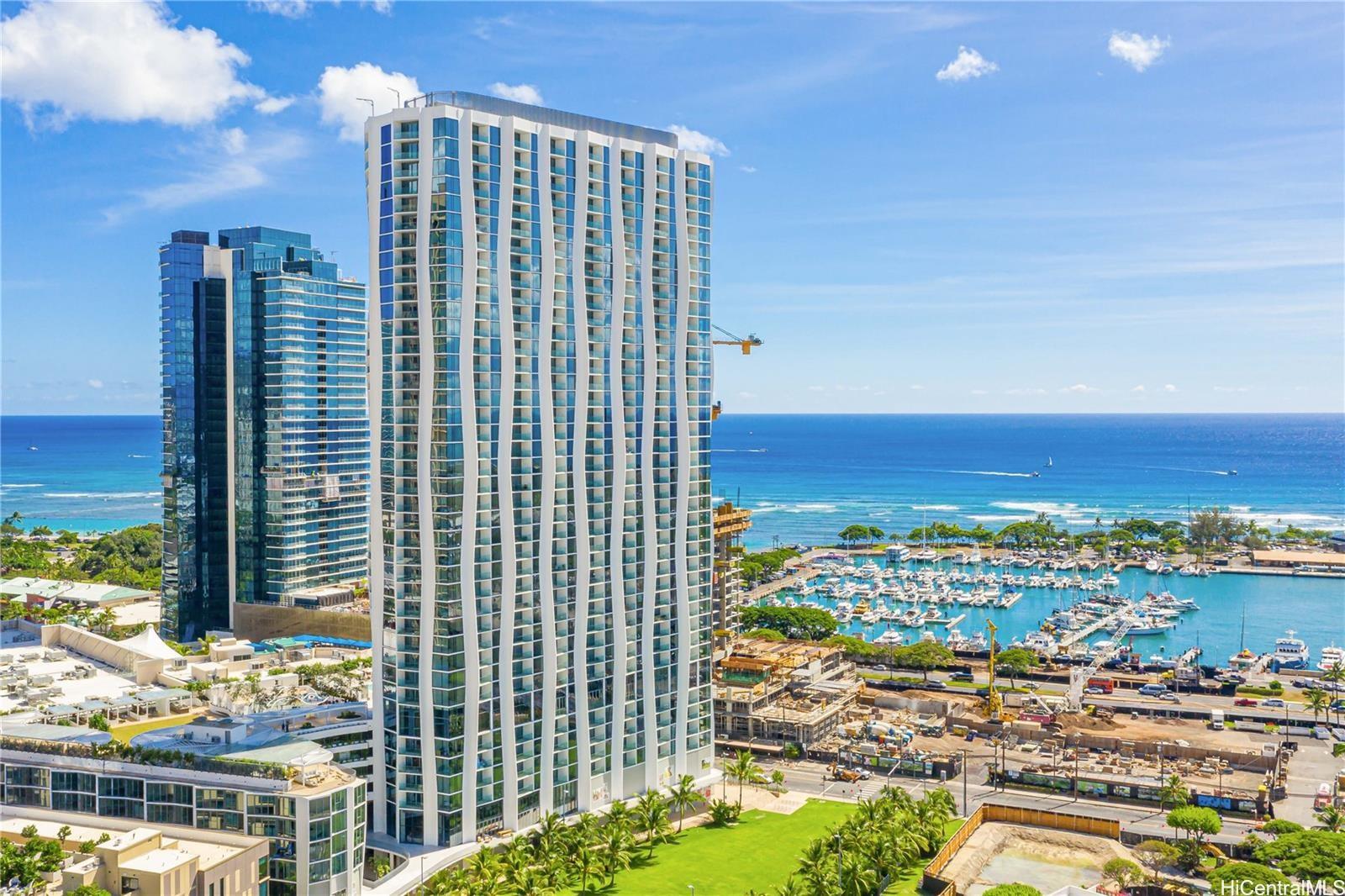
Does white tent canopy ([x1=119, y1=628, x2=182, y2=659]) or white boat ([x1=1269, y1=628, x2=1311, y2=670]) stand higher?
white tent canopy ([x1=119, y1=628, x2=182, y2=659])

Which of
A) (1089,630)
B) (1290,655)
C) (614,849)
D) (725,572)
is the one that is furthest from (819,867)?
(1089,630)

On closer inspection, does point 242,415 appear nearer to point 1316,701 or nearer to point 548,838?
point 548,838

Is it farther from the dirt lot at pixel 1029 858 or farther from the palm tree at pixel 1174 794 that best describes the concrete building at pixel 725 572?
the dirt lot at pixel 1029 858

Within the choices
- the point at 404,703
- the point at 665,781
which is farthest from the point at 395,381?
the point at 665,781

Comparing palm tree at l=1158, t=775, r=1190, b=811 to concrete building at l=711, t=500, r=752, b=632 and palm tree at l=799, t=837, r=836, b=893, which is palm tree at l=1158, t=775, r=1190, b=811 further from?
concrete building at l=711, t=500, r=752, b=632

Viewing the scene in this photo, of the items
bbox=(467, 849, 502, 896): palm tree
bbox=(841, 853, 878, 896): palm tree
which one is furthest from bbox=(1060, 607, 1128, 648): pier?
bbox=(467, 849, 502, 896): palm tree

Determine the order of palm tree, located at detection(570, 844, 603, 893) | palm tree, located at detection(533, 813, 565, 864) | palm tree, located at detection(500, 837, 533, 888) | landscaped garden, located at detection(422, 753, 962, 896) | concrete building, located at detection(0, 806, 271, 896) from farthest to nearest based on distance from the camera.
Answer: palm tree, located at detection(533, 813, 565, 864) → palm tree, located at detection(570, 844, 603, 893) → landscaped garden, located at detection(422, 753, 962, 896) → palm tree, located at detection(500, 837, 533, 888) → concrete building, located at detection(0, 806, 271, 896)

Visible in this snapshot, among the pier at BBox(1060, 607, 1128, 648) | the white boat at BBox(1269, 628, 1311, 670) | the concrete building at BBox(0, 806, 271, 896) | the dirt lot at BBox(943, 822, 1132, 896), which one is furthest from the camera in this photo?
the pier at BBox(1060, 607, 1128, 648)

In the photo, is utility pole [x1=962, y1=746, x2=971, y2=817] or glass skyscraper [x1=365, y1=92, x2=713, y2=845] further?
utility pole [x1=962, y1=746, x2=971, y2=817]
